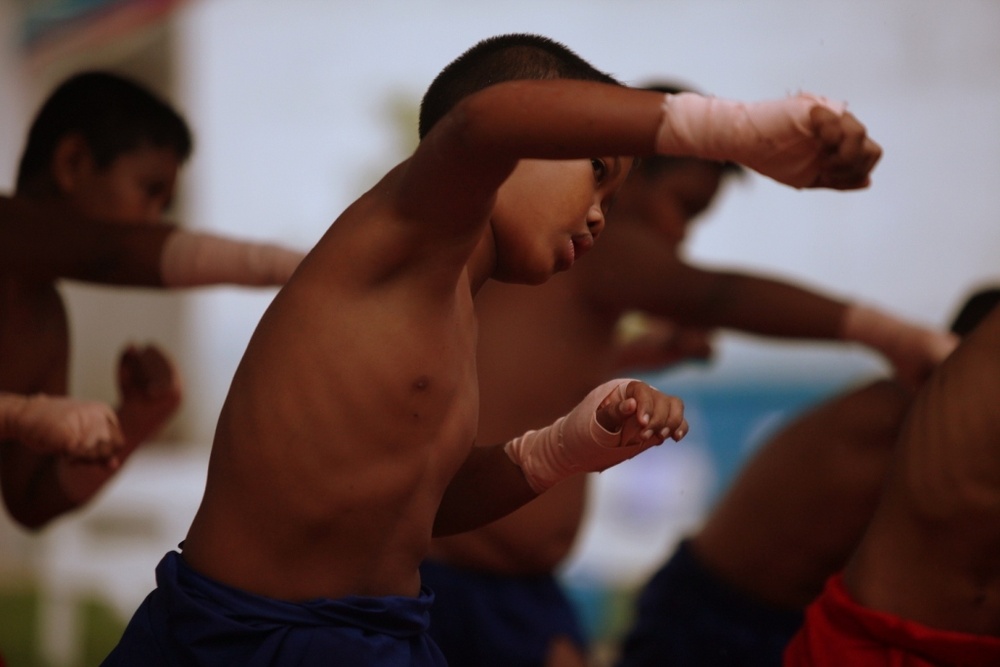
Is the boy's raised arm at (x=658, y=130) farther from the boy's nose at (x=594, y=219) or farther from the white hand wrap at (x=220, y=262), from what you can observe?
the white hand wrap at (x=220, y=262)

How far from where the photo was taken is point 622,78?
2354mm

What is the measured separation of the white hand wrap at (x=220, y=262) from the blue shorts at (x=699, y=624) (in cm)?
66

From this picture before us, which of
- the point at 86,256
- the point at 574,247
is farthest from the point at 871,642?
the point at 86,256

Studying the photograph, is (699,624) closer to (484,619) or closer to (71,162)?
(484,619)

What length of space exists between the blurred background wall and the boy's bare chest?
3.78 feet

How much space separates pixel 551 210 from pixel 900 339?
671 mm

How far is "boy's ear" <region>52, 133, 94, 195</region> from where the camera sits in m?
1.24

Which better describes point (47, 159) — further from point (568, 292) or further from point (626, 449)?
point (626, 449)

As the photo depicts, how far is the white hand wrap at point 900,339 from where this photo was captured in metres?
1.29

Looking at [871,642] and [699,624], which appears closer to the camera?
[871,642]

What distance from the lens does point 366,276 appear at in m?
0.76

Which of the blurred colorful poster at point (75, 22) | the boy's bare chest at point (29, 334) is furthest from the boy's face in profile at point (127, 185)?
the blurred colorful poster at point (75, 22)

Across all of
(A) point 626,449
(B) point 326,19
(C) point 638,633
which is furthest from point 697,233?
(A) point 626,449

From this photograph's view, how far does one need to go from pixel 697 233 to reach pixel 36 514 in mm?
1635
